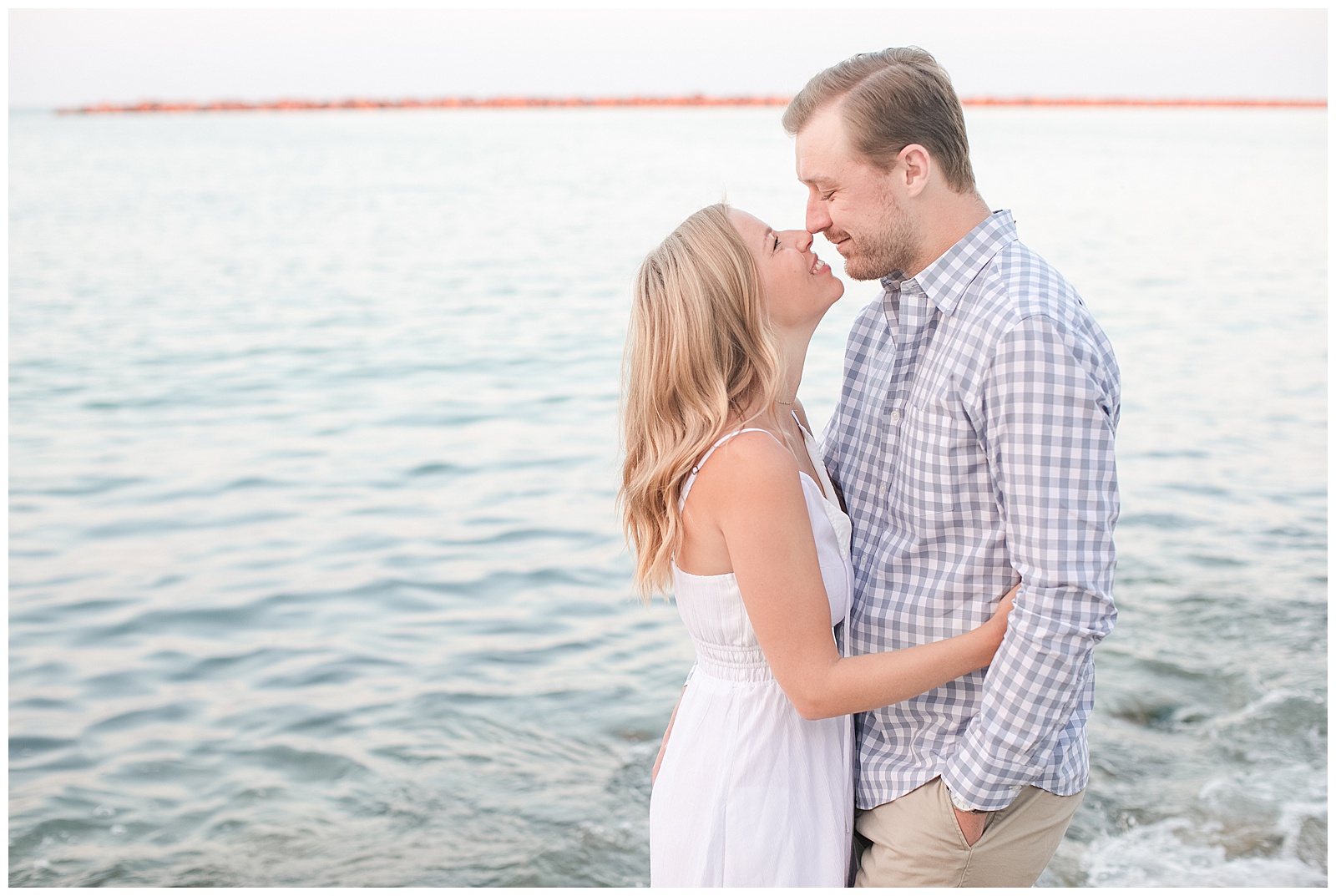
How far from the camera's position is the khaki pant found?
218 centimetres

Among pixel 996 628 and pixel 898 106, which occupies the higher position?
pixel 898 106

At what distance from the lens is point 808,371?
11.7 meters

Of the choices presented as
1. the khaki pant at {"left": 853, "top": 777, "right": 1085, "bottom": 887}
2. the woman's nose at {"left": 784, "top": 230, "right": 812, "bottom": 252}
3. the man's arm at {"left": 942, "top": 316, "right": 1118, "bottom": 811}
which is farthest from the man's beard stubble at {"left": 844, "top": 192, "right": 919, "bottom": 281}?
the khaki pant at {"left": 853, "top": 777, "right": 1085, "bottom": 887}

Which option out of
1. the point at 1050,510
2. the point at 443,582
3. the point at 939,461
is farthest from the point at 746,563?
the point at 443,582

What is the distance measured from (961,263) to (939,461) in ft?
1.27

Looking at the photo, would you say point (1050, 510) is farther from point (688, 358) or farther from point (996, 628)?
point (688, 358)

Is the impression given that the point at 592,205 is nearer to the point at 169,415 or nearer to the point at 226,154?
the point at 169,415

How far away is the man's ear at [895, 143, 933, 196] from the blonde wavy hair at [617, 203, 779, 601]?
342 millimetres

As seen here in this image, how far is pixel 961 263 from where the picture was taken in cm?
216

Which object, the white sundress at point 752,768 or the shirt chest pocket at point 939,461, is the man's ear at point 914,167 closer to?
the shirt chest pocket at point 939,461

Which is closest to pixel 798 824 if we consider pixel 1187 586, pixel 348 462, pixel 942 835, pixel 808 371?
pixel 942 835

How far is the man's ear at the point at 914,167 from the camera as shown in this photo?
7.23ft

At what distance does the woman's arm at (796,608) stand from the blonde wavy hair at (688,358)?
→ 11 centimetres

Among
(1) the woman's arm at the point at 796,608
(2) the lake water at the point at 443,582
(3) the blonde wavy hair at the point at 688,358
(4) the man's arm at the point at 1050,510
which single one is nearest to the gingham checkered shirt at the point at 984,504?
(4) the man's arm at the point at 1050,510
